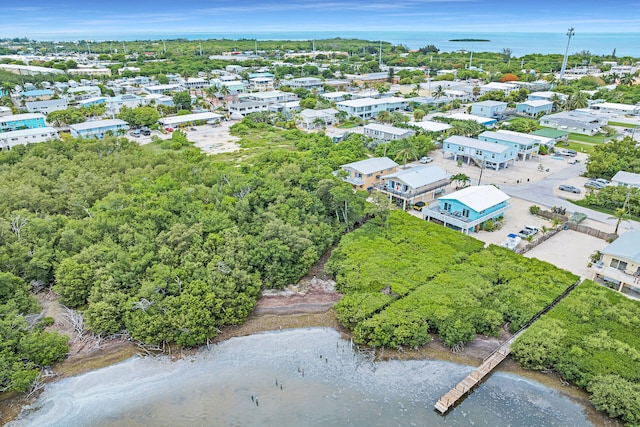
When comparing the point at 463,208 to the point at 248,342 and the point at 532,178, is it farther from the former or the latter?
the point at 248,342

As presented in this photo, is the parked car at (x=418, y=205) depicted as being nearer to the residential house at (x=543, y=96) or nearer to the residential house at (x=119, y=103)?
the residential house at (x=543, y=96)

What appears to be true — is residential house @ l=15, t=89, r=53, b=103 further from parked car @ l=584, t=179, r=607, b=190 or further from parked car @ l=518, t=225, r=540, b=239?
parked car @ l=584, t=179, r=607, b=190

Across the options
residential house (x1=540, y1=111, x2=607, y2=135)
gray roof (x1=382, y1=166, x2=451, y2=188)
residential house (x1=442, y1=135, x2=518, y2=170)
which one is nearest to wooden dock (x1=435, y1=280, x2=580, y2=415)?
gray roof (x1=382, y1=166, x2=451, y2=188)

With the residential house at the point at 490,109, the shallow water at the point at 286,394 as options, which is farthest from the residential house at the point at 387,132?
the shallow water at the point at 286,394

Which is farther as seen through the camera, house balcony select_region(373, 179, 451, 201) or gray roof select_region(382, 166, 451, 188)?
gray roof select_region(382, 166, 451, 188)

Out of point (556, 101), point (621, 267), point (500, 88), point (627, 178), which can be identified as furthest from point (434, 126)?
point (621, 267)

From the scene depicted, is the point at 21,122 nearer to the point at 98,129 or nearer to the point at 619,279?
the point at 98,129
